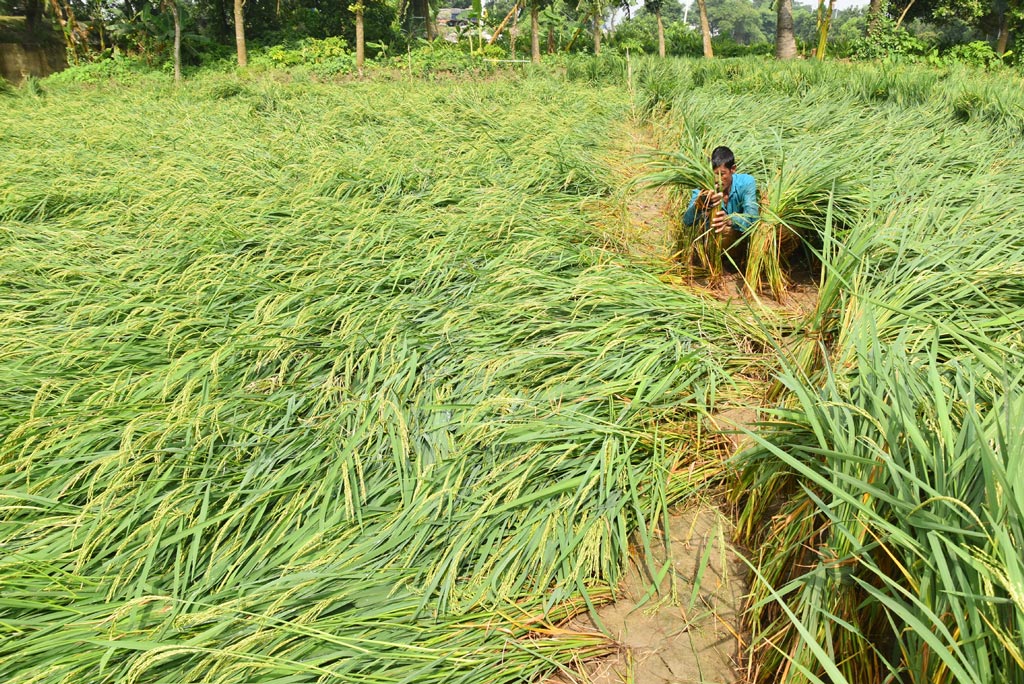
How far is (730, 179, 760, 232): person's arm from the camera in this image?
3.25m

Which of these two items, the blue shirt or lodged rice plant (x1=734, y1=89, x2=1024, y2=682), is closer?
lodged rice plant (x1=734, y1=89, x2=1024, y2=682)

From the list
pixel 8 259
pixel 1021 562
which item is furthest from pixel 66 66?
pixel 1021 562

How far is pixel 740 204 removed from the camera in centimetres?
343

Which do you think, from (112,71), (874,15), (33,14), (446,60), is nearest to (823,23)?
(874,15)

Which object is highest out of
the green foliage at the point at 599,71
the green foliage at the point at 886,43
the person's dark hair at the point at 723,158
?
the green foliage at the point at 886,43

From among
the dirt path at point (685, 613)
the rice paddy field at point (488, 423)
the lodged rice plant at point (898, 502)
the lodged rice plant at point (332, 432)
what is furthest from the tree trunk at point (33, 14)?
the lodged rice plant at point (898, 502)

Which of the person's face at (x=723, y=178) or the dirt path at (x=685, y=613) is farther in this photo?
the person's face at (x=723, y=178)

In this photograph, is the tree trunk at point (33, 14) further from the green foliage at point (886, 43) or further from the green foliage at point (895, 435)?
the green foliage at point (886, 43)

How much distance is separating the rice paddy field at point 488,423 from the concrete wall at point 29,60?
51.0ft

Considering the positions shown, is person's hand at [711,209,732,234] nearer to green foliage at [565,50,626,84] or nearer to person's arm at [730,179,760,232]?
person's arm at [730,179,760,232]

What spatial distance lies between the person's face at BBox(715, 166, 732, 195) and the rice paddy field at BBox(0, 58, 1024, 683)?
0.87 feet

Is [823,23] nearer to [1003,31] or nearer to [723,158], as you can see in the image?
[1003,31]

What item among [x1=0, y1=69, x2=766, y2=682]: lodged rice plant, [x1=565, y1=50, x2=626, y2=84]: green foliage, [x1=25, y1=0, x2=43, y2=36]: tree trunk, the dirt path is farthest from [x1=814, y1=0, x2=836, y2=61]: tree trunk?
[x1=25, y1=0, x2=43, y2=36]: tree trunk

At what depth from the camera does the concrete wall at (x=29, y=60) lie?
1570cm
